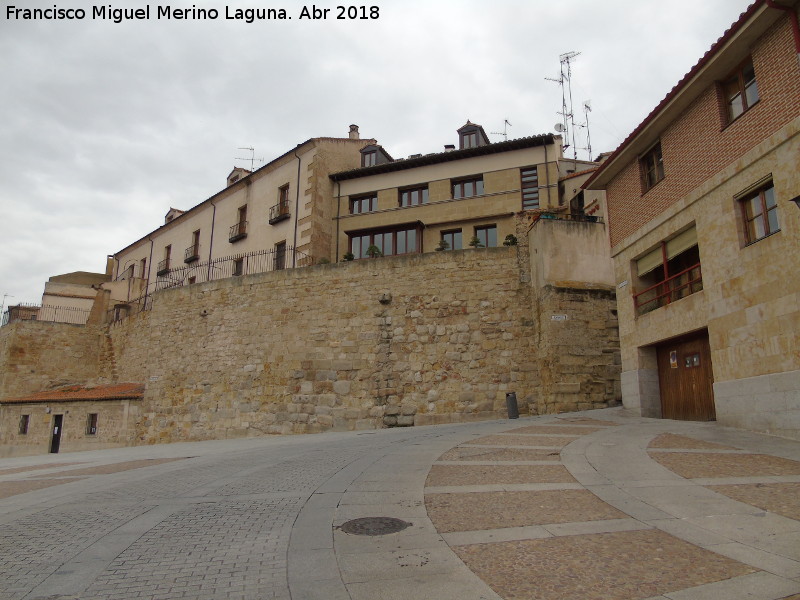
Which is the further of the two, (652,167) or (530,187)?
(530,187)

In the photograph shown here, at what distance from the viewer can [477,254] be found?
57.1 feet

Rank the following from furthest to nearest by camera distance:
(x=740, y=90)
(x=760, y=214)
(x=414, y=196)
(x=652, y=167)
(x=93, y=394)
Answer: (x=414, y=196) < (x=93, y=394) < (x=652, y=167) < (x=740, y=90) < (x=760, y=214)

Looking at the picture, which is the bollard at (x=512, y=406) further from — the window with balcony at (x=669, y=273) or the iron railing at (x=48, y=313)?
the iron railing at (x=48, y=313)

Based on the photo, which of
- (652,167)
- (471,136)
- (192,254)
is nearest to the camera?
(652,167)

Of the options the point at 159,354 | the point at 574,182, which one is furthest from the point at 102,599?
the point at 574,182

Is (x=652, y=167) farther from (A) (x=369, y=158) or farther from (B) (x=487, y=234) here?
(A) (x=369, y=158)

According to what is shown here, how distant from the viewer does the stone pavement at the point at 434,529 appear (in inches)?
129

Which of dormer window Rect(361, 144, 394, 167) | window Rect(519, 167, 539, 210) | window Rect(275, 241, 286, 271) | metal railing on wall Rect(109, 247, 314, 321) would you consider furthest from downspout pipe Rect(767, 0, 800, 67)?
window Rect(275, 241, 286, 271)

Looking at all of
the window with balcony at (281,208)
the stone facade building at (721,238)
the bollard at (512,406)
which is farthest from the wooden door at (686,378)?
the window with balcony at (281,208)

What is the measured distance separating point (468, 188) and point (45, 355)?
2455 centimetres

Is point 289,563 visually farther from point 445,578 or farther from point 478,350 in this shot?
point 478,350

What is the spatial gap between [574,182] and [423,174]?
23.4ft

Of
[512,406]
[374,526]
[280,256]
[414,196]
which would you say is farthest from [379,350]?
[374,526]

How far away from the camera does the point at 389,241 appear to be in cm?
2550
